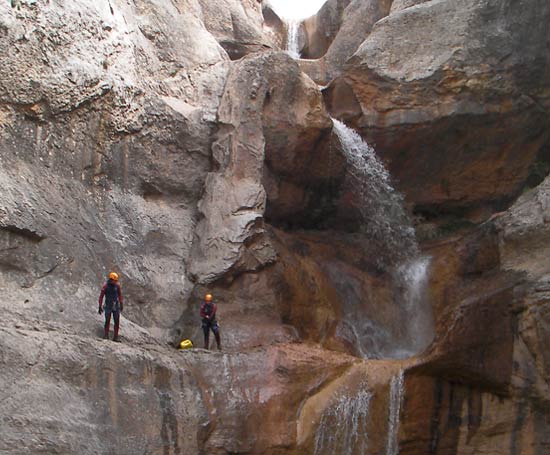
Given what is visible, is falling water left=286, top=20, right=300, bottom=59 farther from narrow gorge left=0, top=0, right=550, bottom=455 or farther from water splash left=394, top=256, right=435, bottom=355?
water splash left=394, top=256, right=435, bottom=355

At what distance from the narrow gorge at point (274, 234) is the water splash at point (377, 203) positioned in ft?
0.19

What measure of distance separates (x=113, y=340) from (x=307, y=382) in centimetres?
330

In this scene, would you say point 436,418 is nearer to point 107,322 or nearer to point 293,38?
point 107,322

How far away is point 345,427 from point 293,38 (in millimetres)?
18869

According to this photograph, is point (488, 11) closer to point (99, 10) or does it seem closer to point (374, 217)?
point (374, 217)

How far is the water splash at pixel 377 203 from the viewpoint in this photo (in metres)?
18.8

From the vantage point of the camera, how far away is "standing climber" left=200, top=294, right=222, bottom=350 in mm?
13602

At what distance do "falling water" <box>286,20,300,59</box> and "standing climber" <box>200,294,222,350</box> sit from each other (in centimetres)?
1586

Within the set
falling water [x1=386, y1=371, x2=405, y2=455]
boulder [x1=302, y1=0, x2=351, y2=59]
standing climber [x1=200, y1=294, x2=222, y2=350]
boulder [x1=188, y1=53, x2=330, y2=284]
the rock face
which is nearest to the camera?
falling water [x1=386, y1=371, x2=405, y2=455]

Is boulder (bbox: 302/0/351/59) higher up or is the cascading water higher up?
boulder (bbox: 302/0/351/59)

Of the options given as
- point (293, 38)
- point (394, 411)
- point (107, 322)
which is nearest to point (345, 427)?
point (394, 411)

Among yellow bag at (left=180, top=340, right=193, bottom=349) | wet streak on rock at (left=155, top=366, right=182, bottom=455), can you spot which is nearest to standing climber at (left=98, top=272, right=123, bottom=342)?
wet streak on rock at (left=155, top=366, right=182, bottom=455)

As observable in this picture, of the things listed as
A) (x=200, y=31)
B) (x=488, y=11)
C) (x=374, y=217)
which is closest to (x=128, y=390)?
(x=374, y=217)

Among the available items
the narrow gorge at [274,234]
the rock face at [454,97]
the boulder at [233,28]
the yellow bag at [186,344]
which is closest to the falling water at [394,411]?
the narrow gorge at [274,234]
